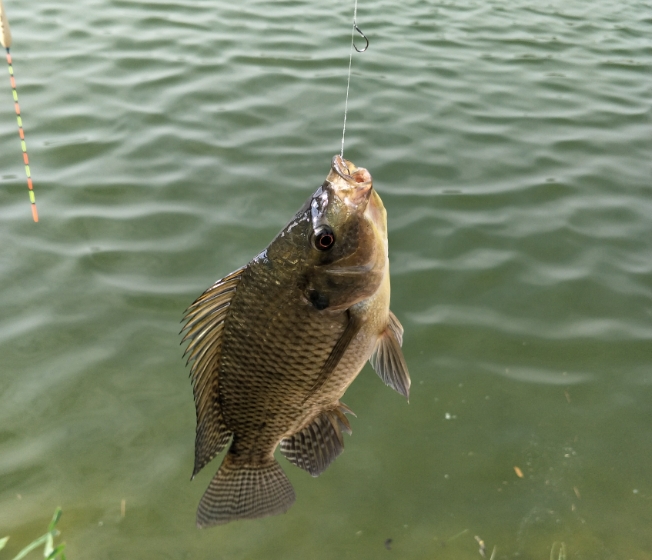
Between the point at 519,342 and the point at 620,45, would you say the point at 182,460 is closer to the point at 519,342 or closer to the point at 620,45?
the point at 519,342

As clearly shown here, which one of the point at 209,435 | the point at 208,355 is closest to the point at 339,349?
the point at 208,355

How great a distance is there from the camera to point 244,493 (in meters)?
2.42

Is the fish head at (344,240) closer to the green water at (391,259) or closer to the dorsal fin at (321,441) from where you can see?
the dorsal fin at (321,441)

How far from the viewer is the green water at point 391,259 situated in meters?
3.27

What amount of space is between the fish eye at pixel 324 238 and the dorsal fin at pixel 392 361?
15.4 inches

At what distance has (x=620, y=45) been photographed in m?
8.20

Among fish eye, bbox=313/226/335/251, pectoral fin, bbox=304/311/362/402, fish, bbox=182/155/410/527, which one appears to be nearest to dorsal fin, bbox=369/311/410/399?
fish, bbox=182/155/410/527

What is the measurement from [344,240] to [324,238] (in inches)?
2.3

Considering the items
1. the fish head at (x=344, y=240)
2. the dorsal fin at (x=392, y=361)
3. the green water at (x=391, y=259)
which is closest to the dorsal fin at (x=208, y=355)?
the fish head at (x=344, y=240)

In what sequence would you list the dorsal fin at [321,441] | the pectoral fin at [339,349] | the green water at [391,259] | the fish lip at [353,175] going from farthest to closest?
the green water at [391,259] → the dorsal fin at [321,441] → the pectoral fin at [339,349] → the fish lip at [353,175]

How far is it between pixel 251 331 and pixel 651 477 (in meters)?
2.41

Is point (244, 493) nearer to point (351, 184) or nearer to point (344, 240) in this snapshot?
point (344, 240)

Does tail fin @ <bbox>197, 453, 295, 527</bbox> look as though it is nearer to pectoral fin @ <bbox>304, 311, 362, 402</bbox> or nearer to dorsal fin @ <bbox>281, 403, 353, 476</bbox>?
dorsal fin @ <bbox>281, 403, 353, 476</bbox>

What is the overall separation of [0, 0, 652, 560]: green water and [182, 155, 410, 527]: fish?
104cm
